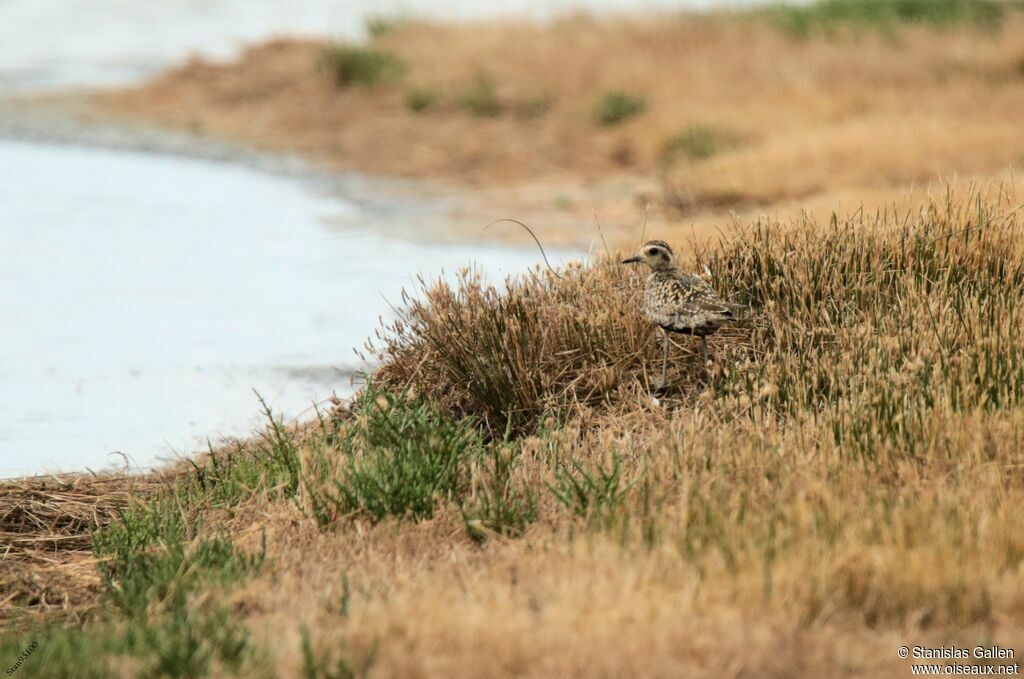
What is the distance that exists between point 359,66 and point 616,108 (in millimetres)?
4901

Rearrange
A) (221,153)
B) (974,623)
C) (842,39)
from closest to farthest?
1. (974,623)
2. (221,153)
3. (842,39)

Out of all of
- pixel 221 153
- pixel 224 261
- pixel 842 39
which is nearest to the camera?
pixel 224 261

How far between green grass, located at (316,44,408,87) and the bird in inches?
564

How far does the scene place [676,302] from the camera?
6.26 meters

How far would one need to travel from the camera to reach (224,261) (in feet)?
39.6

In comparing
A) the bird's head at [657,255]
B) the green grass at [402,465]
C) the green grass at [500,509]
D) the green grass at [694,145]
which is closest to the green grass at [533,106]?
the green grass at [694,145]

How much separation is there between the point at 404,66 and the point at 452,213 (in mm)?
6904

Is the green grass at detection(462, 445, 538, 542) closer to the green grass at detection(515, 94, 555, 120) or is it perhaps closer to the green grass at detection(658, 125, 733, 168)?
the green grass at detection(658, 125, 733, 168)

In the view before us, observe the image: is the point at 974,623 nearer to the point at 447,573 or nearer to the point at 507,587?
the point at 507,587

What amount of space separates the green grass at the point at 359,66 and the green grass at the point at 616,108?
398 cm

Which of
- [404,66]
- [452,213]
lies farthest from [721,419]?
[404,66]

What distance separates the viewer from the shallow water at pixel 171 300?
7812mm

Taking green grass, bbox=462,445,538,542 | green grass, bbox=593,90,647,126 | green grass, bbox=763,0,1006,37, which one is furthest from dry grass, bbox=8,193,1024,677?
green grass, bbox=763,0,1006,37

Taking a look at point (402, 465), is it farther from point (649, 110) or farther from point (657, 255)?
point (649, 110)
